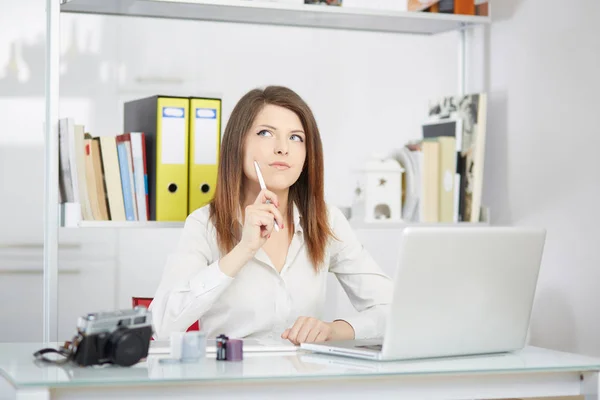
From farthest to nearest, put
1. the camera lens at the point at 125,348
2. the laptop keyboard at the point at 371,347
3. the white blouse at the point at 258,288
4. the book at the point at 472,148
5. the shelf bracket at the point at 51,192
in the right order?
the book at the point at 472,148 < the shelf bracket at the point at 51,192 < the white blouse at the point at 258,288 < the laptop keyboard at the point at 371,347 < the camera lens at the point at 125,348

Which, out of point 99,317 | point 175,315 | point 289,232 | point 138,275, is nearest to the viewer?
point 99,317

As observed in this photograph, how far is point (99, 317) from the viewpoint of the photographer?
1.43 metres

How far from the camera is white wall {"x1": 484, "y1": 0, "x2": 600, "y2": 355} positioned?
2541 mm

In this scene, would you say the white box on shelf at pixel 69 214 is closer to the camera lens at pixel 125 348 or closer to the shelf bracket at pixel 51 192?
the shelf bracket at pixel 51 192

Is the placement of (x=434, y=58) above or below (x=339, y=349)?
above

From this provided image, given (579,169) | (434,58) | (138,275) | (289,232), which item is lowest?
(138,275)

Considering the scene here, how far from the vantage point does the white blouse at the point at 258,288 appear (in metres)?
2.03

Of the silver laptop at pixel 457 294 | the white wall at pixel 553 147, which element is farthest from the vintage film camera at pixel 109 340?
the white wall at pixel 553 147

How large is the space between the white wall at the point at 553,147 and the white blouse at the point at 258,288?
636 mm

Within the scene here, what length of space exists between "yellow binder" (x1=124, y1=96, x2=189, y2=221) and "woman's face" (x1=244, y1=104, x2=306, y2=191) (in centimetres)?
43

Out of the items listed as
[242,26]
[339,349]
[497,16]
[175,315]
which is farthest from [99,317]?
[242,26]

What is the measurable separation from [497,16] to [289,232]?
127 cm

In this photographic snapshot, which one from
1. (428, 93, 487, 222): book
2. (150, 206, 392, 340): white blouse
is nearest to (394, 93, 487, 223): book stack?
(428, 93, 487, 222): book

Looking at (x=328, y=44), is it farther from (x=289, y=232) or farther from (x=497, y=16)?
(x=289, y=232)
